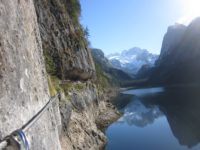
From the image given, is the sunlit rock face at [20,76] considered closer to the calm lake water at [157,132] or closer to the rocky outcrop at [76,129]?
the rocky outcrop at [76,129]

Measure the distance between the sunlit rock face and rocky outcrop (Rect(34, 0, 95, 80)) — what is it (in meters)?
24.3

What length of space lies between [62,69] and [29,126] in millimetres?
33102

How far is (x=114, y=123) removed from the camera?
6475 cm

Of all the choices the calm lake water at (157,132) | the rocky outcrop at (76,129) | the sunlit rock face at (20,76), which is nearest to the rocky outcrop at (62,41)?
the rocky outcrop at (76,129)

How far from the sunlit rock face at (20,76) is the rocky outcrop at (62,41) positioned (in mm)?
24343

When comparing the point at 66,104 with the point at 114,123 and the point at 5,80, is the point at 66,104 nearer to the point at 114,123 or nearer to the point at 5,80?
the point at 5,80

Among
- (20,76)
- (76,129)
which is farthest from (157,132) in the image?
(20,76)

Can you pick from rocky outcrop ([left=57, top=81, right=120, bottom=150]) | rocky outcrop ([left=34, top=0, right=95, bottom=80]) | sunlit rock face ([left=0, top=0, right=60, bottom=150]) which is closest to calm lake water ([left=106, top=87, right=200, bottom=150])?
rocky outcrop ([left=57, top=81, right=120, bottom=150])

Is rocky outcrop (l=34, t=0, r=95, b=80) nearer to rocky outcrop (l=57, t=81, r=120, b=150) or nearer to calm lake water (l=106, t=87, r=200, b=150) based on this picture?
rocky outcrop (l=57, t=81, r=120, b=150)

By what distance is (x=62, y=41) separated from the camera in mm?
40500

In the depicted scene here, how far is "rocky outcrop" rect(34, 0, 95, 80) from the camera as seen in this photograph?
35.2 meters

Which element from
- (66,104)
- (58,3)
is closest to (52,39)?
(58,3)

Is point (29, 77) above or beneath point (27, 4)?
beneath

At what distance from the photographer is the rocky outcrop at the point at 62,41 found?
35.2m
